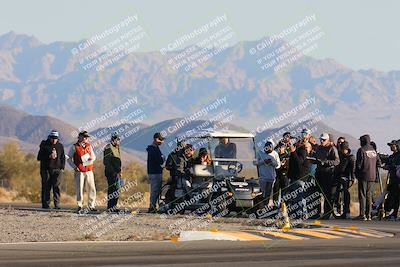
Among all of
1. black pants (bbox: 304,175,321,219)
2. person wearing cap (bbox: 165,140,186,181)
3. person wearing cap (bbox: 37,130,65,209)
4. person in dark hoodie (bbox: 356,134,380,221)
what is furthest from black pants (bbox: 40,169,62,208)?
person in dark hoodie (bbox: 356,134,380,221)

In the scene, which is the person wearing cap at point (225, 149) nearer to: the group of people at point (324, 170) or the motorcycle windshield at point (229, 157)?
the motorcycle windshield at point (229, 157)

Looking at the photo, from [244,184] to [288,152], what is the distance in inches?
51.1

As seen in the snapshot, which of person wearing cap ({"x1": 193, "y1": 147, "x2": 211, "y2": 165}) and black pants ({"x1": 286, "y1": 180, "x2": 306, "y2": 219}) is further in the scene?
person wearing cap ({"x1": 193, "y1": 147, "x2": 211, "y2": 165})

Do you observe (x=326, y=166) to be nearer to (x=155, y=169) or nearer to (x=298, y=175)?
(x=298, y=175)

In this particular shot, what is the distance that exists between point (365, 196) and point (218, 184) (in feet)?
10.5

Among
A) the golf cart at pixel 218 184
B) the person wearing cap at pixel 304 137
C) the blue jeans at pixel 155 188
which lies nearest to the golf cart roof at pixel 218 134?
the golf cart at pixel 218 184

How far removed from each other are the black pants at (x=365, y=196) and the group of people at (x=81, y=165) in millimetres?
5476

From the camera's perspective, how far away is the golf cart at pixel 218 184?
81.3ft

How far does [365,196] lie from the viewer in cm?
2512

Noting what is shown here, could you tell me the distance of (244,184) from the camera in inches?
980

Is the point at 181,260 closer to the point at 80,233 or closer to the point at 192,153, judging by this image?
the point at 80,233

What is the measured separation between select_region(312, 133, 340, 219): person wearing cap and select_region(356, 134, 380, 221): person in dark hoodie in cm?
54

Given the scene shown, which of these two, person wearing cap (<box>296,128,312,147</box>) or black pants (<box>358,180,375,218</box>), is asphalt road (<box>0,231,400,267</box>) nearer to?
black pants (<box>358,180,375,218</box>)

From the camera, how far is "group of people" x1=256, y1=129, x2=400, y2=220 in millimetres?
24766
